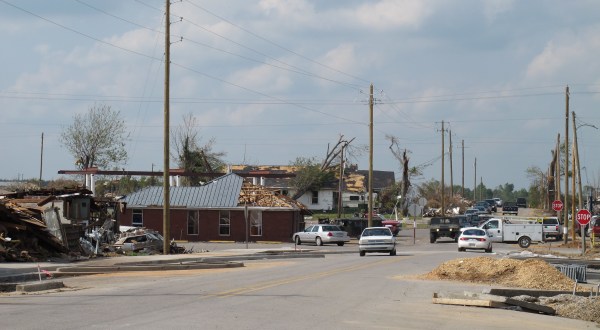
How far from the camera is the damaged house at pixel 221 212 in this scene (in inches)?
2443

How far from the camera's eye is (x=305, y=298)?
19047 millimetres

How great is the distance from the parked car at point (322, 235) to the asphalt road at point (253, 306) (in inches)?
1213

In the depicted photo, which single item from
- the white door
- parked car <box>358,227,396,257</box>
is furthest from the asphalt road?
the white door

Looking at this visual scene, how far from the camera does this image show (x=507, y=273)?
2661 centimetres

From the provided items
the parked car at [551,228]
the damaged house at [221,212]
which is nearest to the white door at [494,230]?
the parked car at [551,228]

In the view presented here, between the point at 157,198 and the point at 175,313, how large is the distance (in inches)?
2002

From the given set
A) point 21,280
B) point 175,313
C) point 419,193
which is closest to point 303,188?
point 419,193

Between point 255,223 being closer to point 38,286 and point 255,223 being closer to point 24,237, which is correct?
point 24,237

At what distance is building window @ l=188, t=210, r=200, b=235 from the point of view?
63719mm

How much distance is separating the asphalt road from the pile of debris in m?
0.65

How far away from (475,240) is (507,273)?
21.5 meters

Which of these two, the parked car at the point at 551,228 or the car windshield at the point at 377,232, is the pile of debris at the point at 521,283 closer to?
the car windshield at the point at 377,232

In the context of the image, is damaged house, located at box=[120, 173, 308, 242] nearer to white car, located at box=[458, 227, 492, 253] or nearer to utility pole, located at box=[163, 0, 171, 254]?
white car, located at box=[458, 227, 492, 253]

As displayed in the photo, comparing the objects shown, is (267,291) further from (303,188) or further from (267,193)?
(303,188)
